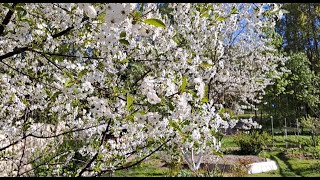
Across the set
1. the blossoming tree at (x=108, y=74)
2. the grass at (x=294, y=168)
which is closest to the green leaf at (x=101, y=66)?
the blossoming tree at (x=108, y=74)

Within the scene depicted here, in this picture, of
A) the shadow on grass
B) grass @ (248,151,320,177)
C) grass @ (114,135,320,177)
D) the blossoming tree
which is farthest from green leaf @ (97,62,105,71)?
the shadow on grass

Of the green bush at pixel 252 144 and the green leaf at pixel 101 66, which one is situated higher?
the green leaf at pixel 101 66

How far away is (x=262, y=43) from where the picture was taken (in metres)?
12.0

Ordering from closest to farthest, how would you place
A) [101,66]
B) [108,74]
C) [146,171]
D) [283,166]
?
[101,66] < [108,74] < [146,171] < [283,166]

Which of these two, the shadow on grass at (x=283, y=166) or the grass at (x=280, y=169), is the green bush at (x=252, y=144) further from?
the shadow on grass at (x=283, y=166)

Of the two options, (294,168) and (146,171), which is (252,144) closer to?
(294,168)

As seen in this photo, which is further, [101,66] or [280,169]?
[280,169]

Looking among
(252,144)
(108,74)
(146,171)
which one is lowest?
(146,171)

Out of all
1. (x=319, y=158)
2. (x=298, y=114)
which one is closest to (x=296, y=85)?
(x=298, y=114)

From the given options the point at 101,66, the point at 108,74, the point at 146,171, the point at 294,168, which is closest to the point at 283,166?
the point at 294,168

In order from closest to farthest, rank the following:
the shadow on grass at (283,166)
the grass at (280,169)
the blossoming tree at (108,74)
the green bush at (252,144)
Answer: the blossoming tree at (108,74) < the grass at (280,169) < the shadow on grass at (283,166) < the green bush at (252,144)

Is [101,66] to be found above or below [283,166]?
above

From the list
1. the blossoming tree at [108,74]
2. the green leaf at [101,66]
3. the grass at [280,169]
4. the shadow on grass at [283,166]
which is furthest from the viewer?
the shadow on grass at [283,166]

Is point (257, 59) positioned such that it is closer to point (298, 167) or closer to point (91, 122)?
point (298, 167)
